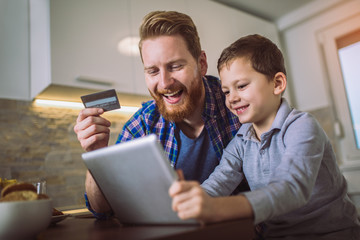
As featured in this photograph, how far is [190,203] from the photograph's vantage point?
480 mm

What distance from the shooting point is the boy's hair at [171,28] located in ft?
4.31

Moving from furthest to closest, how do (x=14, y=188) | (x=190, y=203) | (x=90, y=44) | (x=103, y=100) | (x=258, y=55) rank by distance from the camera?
1. (x=90, y=44)
2. (x=258, y=55)
3. (x=103, y=100)
4. (x=14, y=188)
5. (x=190, y=203)

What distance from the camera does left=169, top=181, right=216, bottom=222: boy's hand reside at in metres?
0.48

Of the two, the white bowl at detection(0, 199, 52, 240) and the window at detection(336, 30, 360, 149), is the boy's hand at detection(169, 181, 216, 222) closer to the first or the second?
the white bowl at detection(0, 199, 52, 240)

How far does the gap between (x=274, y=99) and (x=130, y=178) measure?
2.13 ft

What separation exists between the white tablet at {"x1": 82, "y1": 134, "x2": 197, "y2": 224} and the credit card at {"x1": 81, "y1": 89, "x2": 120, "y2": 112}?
253 mm

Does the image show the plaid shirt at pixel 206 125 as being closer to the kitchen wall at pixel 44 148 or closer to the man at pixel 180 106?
the man at pixel 180 106

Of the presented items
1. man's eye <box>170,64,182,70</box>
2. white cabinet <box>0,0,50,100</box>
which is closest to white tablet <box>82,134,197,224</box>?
man's eye <box>170,64,182,70</box>

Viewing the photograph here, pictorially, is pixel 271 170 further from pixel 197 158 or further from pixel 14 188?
pixel 14 188

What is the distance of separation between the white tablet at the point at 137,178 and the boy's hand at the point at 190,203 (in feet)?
0.06

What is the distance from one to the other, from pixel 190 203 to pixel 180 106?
0.84 meters

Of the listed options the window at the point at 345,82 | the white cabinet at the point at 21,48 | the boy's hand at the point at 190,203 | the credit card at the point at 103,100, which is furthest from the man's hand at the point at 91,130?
the window at the point at 345,82

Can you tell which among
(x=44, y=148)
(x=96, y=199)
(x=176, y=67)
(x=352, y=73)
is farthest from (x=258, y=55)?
(x=352, y=73)

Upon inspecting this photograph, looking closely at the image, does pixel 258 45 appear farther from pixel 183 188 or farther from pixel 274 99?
pixel 183 188
